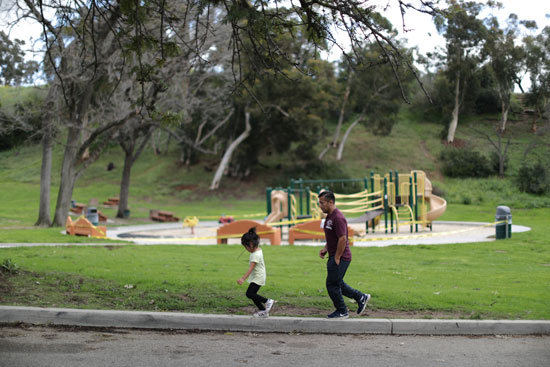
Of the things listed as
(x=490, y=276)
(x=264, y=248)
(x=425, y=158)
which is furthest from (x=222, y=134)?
(x=490, y=276)

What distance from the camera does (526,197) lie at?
39.0 m

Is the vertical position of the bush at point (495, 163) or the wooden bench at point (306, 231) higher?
the bush at point (495, 163)

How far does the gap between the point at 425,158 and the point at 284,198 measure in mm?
38060

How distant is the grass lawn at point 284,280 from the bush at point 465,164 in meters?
36.6

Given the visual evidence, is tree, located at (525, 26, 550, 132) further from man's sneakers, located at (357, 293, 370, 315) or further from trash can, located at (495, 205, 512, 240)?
man's sneakers, located at (357, 293, 370, 315)

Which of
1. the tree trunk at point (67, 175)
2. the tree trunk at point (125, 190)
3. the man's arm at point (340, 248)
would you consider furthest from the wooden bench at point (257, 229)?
the tree trunk at point (125, 190)

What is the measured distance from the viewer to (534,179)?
Result: 40656mm

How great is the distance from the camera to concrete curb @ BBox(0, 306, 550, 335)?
6.93 metres

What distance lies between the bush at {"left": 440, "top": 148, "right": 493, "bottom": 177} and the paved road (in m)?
45.7

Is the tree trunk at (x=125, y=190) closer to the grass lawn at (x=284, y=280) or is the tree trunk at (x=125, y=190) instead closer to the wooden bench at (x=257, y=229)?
the wooden bench at (x=257, y=229)

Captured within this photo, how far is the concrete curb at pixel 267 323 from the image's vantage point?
273 inches

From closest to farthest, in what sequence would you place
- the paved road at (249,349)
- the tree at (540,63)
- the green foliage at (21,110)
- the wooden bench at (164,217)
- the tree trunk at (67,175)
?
the paved road at (249,349) → the tree trunk at (67,175) → the green foliage at (21,110) → the wooden bench at (164,217) → the tree at (540,63)

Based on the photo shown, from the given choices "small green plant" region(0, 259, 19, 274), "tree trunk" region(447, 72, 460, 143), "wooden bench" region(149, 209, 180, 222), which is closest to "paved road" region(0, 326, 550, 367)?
"small green plant" region(0, 259, 19, 274)

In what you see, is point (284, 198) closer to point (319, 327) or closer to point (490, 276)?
point (490, 276)
